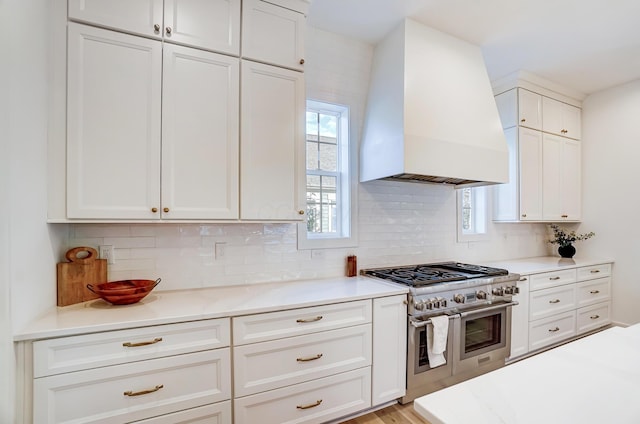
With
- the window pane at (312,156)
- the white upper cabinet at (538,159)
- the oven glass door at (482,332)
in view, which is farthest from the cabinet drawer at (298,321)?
the white upper cabinet at (538,159)

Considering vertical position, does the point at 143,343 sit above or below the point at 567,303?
above

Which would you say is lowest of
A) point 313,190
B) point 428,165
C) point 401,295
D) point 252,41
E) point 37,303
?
point 401,295

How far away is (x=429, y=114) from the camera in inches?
92.6

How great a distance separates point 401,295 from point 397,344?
355 mm

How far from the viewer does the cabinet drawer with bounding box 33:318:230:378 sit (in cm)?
131

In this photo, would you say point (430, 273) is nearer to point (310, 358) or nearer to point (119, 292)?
point (310, 358)

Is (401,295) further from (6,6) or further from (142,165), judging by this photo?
(6,6)

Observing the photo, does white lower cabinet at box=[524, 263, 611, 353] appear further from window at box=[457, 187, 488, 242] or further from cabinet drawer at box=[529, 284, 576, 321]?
window at box=[457, 187, 488, 242]

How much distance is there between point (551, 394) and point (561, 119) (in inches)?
163

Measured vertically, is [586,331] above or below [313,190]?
below

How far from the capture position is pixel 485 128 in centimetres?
262

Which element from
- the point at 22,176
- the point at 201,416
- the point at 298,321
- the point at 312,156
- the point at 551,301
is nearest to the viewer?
the point at 22,176

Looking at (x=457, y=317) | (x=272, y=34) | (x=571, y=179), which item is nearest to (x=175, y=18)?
(x=272, y=34)

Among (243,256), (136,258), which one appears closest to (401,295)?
(243,256)
